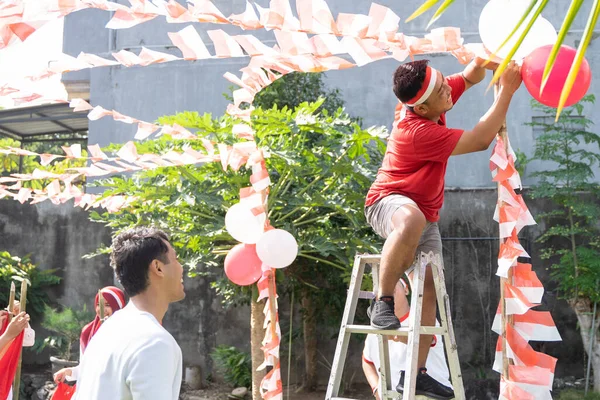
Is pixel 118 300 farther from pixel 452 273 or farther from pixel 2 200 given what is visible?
pixel 2 200

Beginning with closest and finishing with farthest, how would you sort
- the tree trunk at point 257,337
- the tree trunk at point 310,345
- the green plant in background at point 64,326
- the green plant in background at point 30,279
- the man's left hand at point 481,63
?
the man's left hand at point 481,63, the tree trunk at point 257,337, the tree trunk at point 310,345, the green plant in background at point 64,326, the green plant in background at point 30,279

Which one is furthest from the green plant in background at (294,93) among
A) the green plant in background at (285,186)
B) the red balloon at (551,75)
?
the red balloon at (551,75)

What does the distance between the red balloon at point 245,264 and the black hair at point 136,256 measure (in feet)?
9.50

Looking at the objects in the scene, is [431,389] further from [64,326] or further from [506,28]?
[64,326]

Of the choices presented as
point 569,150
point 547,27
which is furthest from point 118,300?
point 569,150

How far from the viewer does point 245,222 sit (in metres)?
5.18

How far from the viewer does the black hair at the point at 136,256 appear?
243 centimetres

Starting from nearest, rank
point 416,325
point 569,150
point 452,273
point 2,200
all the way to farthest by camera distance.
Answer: point 416,325
point 569,150
point 452,273
point 2,200

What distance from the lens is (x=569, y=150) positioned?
7.96m

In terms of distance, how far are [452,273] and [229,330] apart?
2.89 m

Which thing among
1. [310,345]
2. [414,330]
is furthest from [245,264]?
[310,345]

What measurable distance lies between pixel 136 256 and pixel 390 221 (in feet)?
4.45

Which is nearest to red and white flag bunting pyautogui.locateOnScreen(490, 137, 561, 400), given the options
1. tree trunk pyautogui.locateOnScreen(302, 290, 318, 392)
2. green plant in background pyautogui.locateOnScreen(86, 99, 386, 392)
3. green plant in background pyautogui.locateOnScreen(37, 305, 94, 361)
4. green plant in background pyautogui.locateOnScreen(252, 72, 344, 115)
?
green plant in background pyautogui.locateOnScreen(86, 99, 386, 392)

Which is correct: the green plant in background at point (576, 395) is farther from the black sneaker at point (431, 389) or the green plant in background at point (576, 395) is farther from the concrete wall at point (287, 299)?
the black sneaker at point (431, 389)
